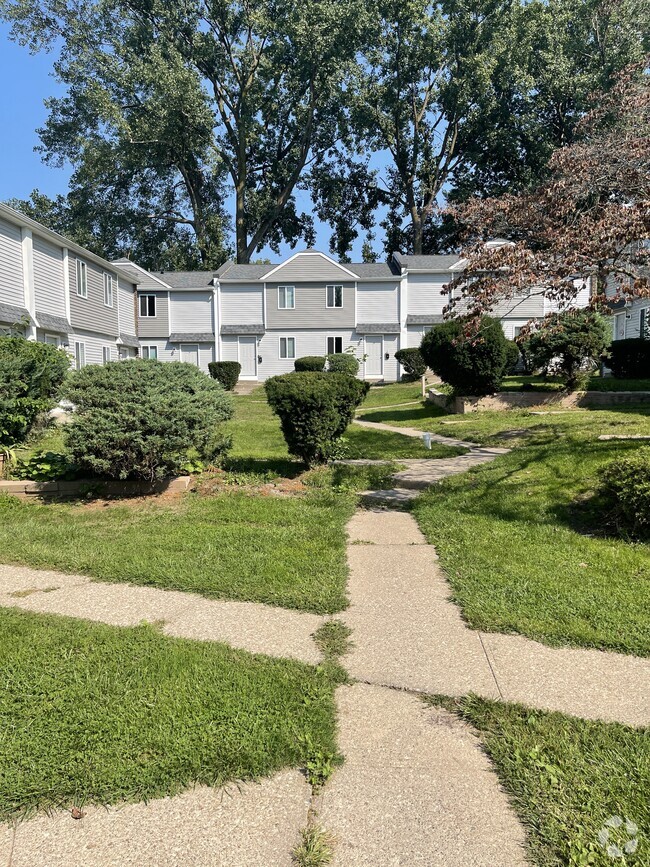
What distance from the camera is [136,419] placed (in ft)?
20.7

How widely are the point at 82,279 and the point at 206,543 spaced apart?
19.9 metres

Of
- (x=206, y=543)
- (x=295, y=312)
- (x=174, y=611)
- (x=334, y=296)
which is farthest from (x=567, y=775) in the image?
(x=334, y=296)

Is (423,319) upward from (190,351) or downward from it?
upward

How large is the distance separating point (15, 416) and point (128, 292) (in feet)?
69.2

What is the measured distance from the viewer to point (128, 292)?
27.8 m

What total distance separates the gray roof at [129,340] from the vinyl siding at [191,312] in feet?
14.5

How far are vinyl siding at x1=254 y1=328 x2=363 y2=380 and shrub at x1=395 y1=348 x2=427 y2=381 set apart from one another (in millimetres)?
3574

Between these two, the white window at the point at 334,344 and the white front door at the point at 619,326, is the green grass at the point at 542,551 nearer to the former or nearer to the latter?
the white front door at the point at 619,326

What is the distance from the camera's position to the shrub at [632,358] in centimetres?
1725

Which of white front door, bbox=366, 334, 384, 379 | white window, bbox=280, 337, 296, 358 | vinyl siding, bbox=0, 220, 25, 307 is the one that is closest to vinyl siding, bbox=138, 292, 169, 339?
white window, bbox=280, 337, 296, 358

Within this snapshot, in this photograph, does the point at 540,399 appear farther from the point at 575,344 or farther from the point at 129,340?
the point at 129,340

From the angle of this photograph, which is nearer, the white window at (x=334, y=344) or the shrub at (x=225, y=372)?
the shrub at (x=225, y=372)

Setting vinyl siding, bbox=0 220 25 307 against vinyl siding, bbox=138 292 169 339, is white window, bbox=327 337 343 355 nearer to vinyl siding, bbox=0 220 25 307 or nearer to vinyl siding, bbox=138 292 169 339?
vinyl siding, bbox=138 292 169 339

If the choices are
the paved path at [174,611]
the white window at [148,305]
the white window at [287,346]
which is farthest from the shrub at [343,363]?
the paved path at [174,611]
